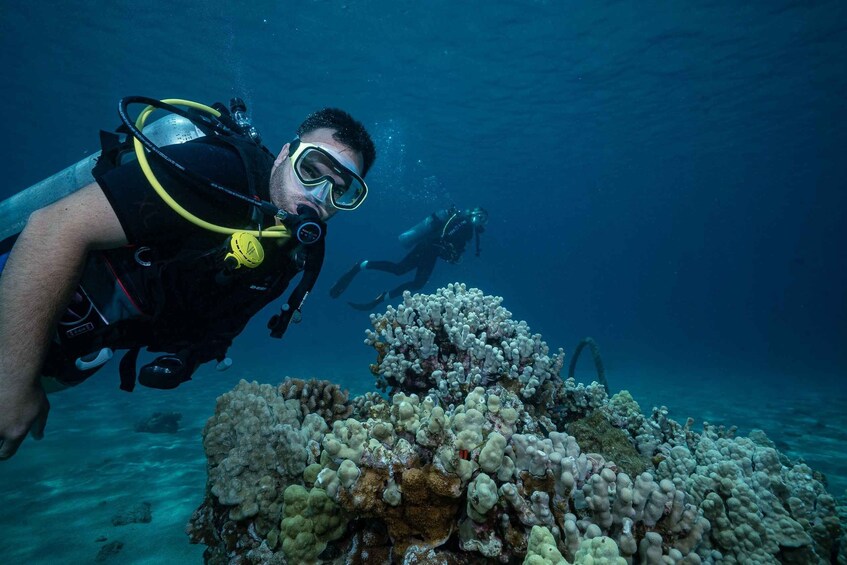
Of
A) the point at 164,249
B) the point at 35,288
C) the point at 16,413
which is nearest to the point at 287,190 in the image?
the point at 164,249

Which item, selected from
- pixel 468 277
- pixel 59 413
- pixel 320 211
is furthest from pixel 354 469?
pixel 468 277

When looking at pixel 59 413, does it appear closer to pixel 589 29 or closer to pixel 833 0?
pixel 589 29

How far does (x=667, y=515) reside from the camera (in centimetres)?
207

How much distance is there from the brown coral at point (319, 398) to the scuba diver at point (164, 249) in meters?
0.80

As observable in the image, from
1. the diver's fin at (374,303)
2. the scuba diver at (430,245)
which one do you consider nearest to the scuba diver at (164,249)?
the diver's fin at (374,303)

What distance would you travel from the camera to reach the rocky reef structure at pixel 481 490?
1993 mm

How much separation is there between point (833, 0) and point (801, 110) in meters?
15.4

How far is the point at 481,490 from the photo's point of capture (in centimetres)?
188

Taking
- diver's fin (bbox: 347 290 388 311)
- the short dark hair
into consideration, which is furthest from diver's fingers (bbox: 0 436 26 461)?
diver's fin (bbox: 347 290 388 311)

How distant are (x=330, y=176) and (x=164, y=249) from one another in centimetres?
138

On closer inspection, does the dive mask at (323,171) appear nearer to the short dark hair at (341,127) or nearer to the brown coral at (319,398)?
the short dark hair at (341,127)

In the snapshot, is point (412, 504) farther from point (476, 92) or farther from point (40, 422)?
point (476, 92)

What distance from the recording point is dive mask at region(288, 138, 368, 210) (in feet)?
10.2

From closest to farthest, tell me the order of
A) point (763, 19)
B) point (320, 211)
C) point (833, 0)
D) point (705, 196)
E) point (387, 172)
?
point (320, 211), point (833, 0), point (763, 19), point (387, 172), point (705, 196)
